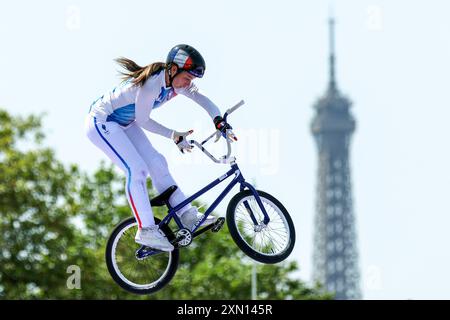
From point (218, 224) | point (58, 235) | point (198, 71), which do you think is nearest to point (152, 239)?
point (218, 224)

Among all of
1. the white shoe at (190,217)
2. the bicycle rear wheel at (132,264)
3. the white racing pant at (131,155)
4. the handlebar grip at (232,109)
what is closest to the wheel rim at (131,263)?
the bicycle rear wheel at (132,264)

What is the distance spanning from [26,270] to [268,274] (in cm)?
1764

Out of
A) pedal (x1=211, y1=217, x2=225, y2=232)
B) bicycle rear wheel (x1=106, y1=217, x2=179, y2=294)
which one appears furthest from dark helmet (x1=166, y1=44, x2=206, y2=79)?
bicycle rear wheel (x1=106, y1=217, x2=179, y2=294)

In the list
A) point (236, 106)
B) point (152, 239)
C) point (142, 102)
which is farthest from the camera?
point (152, 239)

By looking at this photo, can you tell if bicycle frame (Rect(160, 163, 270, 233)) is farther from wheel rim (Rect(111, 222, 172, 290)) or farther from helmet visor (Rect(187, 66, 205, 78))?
helmet visor (Rect(187, 66, 205, 78))

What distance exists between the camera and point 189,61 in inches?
530

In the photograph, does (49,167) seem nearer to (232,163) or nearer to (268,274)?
(268,274)

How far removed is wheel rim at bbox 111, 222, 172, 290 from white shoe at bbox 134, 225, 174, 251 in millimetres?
596

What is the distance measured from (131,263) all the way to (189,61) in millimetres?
3329

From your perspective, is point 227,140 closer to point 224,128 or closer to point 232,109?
point 224,128

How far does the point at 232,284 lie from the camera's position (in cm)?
6488
